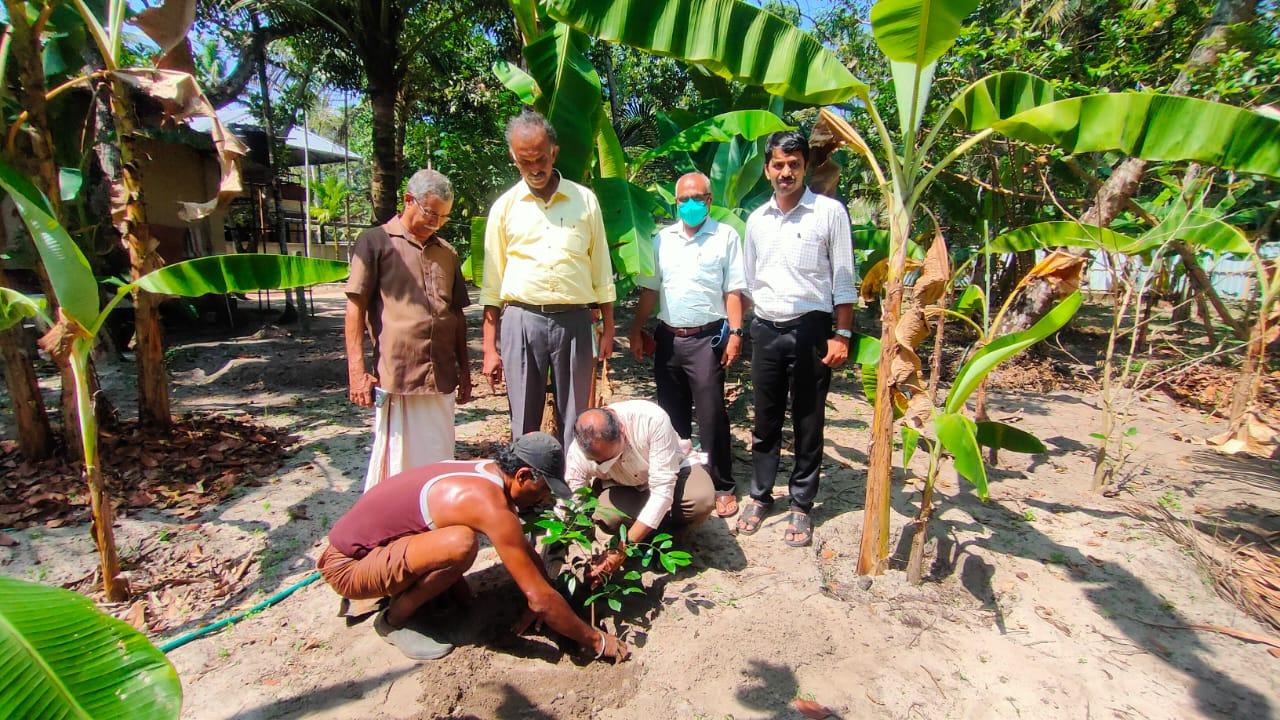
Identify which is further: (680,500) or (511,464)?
(680,500)

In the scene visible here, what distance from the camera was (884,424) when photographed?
8.38ft

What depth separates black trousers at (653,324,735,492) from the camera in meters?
3.19

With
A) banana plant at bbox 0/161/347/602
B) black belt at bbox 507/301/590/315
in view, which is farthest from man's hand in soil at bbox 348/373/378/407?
black belt at bbox 507/301/590/315

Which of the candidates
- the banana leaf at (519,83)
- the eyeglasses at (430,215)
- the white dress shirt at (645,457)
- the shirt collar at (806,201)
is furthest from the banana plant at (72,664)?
the banana leaf at (519,83)

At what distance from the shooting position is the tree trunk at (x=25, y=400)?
3.15 metres

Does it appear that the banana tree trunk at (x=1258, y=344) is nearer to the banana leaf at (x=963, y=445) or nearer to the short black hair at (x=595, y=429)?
the banana leaf at (x=963, y=445)

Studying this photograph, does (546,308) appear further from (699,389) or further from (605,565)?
(605,565)

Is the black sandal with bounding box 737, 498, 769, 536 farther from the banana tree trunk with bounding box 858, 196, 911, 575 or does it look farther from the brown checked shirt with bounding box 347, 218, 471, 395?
the brown checked shirt with bounding box 347, 218, 471, 395

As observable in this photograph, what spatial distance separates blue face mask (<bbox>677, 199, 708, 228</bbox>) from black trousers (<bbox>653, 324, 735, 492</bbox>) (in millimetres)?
569

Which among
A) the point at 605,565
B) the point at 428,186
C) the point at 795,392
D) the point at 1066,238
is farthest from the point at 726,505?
the point at 428,186

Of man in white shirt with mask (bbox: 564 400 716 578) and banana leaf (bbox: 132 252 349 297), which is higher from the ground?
banana leaf (bbox: 132 252 349 297)

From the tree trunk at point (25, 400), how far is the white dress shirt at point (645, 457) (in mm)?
2930

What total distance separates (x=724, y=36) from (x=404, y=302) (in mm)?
1765

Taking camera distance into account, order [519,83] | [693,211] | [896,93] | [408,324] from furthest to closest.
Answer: [519,83] < [693,211] < [408,324] < [896,93]
